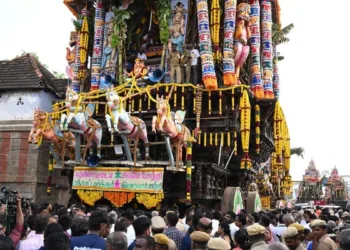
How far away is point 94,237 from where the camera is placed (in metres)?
4.56

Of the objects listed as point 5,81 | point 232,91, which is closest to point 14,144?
point 5,81

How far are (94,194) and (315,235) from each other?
10633mm

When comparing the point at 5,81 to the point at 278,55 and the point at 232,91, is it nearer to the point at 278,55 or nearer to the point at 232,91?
the point at 232,91

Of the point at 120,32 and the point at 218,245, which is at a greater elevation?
the point at 120,32

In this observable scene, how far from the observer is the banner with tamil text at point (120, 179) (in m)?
14.3

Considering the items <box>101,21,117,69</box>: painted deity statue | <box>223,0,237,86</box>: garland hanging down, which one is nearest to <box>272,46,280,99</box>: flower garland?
<box>223,0,237,86</box>: garland hanging down

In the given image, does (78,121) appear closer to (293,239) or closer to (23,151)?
(23,151)

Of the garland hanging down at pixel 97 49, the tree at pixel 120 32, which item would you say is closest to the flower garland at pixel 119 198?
the tree at pixel 120 32

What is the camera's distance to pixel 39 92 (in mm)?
19328

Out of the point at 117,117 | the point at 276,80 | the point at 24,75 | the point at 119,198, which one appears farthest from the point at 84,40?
the point at 276,80

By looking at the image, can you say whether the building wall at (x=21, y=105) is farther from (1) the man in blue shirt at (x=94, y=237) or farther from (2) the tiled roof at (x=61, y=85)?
(1) the man in blue shirt at (x=94, y=237)

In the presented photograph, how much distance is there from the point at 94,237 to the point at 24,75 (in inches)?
672

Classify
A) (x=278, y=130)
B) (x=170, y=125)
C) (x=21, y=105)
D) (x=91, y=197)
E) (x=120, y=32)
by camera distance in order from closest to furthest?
(x=170, y=125) < (x=91, y=197) < (x=120, y=32) < (x=21, y=105) < (x=278, y=130)

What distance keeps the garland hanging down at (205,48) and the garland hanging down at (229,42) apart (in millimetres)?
856
